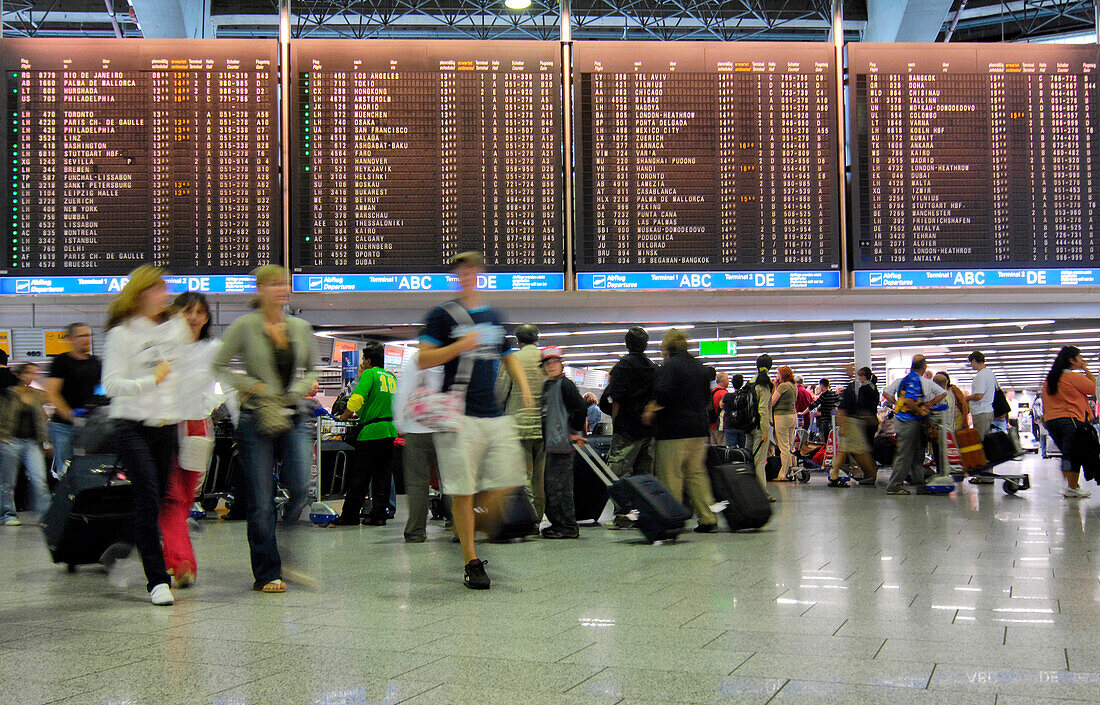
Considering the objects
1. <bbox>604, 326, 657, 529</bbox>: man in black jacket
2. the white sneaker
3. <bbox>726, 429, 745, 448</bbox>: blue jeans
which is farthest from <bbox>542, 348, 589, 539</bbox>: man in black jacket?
<bbox>726, 429, 745, 448</bbox>: blue jeans

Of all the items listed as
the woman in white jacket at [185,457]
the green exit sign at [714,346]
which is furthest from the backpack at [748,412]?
the woman in white jacket at [185,457]

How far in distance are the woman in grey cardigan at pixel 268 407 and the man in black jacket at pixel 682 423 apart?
9.49 ft

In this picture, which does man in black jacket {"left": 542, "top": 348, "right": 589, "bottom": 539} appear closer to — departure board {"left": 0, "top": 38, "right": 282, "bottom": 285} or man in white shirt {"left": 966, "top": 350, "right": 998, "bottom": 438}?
departure board {"left": 0, "top": 38, "right": 282, "bottom": 285}

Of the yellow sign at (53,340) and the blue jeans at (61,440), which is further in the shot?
the yellow sign at (53,340)

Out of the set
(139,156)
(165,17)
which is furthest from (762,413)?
(165,17)

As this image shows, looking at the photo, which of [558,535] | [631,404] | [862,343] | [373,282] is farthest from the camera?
[862,343]

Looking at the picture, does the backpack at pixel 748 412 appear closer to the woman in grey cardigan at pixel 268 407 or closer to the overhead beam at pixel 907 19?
the overhead beam at pixel 907 19

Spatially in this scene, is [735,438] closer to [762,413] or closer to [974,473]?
[762,413]

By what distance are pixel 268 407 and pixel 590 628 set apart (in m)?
1.71

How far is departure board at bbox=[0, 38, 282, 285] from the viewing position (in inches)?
376

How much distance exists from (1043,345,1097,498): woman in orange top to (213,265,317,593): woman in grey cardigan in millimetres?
7091

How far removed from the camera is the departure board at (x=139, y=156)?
955 centimetres

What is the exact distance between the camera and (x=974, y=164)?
1006cm

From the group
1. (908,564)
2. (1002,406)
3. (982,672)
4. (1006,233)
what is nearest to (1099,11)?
(1006,233)
